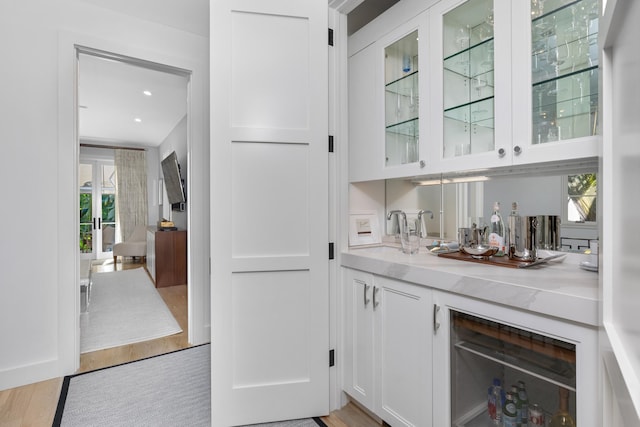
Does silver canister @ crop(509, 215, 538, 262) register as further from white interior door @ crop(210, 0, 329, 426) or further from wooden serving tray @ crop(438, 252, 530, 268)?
white interior door @ crop(210, 0, 329, 426)

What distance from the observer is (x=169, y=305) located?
3.95m

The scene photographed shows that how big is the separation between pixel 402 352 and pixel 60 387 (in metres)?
2.20

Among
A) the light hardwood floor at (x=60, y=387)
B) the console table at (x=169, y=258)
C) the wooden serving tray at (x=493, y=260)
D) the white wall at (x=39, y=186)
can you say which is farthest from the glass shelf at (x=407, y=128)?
the console table at (x=169, y=258)

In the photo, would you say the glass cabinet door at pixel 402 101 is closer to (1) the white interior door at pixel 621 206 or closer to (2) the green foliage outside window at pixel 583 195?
(2) the green foliage outside window at pixel 583 195

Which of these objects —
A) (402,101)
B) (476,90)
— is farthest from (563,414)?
→ (402,101)

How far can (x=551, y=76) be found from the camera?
128 cm

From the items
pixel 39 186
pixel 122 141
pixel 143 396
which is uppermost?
pixel 122 141

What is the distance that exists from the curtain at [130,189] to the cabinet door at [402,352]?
7.35m

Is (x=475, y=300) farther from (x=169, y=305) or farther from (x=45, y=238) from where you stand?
(x=169, y=305)

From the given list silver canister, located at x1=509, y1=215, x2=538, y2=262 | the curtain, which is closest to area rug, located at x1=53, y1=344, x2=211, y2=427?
silver canister, located at x1=509, y1=215, x2=538, y2=262

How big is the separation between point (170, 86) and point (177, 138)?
184 cm

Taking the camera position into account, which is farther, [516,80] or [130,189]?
[130,189]

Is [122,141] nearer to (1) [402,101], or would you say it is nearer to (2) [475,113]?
(1) [402,101]

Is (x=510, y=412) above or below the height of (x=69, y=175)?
below
